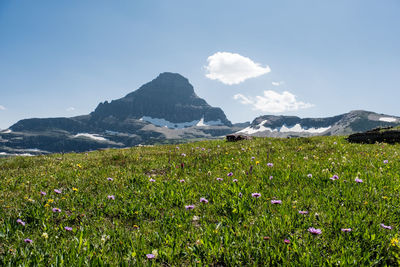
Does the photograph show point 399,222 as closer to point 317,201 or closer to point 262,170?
point 317,201

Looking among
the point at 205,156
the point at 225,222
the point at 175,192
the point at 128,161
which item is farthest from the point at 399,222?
the point at 128,161

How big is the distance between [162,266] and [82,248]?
128 centimetres

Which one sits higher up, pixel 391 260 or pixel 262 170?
pixel 262 170

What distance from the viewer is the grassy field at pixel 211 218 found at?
3354mm

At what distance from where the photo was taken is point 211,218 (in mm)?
4711

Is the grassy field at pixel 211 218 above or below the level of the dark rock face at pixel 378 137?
below

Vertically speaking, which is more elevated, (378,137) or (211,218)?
(378,137)

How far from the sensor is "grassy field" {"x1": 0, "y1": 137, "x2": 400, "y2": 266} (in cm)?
335

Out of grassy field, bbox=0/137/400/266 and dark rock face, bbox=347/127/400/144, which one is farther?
dark rock face, bbox=347/127/400/144

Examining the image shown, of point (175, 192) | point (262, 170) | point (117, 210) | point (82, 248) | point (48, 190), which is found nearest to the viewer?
point (82, 248)

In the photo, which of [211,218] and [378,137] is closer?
[211,218]

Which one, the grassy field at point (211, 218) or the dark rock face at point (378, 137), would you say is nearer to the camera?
the grassy field at point (211, 218)

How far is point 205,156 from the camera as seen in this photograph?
35.2 feet

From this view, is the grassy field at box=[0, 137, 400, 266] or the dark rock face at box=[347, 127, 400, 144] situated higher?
the dark rock face at box=[347, 127, 400, 144]
